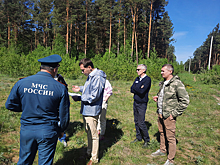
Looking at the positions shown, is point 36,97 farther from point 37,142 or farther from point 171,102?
point 171,102

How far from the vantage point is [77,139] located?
13.7 feet

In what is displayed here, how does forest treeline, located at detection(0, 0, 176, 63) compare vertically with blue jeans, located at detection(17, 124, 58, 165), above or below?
above

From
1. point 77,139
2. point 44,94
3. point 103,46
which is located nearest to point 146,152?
point 77,139

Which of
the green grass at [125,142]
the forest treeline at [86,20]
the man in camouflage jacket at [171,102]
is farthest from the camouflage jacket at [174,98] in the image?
the forest treeline at [86,20]

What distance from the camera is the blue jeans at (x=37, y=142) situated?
72.0 inches

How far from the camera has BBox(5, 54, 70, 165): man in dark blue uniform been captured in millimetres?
1841

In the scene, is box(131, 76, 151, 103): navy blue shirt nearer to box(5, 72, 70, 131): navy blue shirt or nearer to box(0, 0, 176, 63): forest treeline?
box(5, 72, 70, 131): navy blue shirt

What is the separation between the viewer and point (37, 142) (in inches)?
73.6

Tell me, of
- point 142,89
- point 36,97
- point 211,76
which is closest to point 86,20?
point 211,76

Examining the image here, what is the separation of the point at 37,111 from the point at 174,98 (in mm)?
2728

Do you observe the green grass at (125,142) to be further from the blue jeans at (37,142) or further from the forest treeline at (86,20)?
the forest treeline at (86,20)

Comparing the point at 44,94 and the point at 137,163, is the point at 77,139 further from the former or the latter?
the point at 44,94

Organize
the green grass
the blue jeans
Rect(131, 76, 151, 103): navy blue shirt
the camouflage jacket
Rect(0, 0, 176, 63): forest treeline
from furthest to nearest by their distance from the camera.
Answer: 1. Rect(0, 0, 176, 63): forest treeline
2. Rect(131, 76, 151, 103): navy blue shirt
3. the green grass
4. the camouflage jacket
5. the blue jeans

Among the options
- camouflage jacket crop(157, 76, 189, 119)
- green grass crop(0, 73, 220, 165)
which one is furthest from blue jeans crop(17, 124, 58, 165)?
camouflage jacket crop(157, 76, 189, 119)
